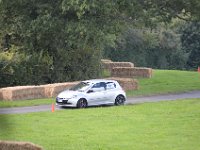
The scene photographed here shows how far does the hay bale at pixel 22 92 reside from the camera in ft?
106

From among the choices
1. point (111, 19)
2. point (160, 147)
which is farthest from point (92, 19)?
point (160, 147)

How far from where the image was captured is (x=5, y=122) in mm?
2809

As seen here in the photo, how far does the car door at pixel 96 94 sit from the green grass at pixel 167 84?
6655 millimetres

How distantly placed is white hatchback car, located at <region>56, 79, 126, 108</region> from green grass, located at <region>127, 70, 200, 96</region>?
20.2 ft

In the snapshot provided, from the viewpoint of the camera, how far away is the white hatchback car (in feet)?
97.0

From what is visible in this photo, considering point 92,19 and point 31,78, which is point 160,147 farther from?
point 31,78

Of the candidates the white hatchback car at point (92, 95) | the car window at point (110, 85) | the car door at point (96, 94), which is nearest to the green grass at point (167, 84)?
the car window at point (110, 85)

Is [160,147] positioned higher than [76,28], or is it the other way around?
[76,28]

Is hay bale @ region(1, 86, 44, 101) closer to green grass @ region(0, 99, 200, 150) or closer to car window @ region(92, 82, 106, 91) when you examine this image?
car window @ region(92, 82, 106, 91)

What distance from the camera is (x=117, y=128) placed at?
2028 centimetres

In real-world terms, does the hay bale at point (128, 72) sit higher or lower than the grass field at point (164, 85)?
higher

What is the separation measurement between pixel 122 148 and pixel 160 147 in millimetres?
1143

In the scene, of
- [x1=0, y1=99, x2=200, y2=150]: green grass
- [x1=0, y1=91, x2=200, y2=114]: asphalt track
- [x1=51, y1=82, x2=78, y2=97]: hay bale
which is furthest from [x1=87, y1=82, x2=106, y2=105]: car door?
[x1=51, y1=82, x2=78, y2=97]: hay bale

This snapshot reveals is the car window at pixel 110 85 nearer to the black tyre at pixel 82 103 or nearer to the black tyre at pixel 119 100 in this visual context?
the black tyre at pixel 119 100
